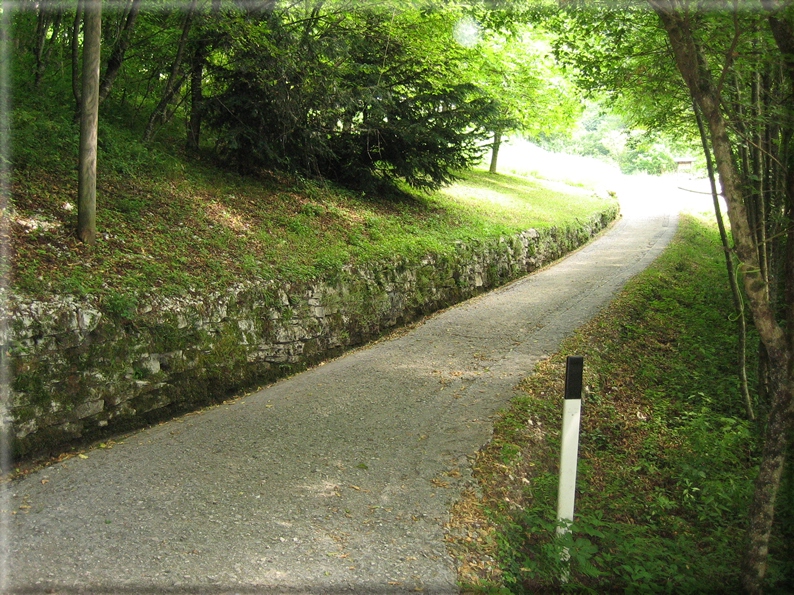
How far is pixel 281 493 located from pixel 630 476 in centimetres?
394

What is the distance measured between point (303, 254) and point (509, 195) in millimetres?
14801

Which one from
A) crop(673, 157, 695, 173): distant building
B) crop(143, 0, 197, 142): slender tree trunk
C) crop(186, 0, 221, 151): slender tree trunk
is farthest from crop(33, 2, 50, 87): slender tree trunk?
crop(673, 157, 695, 173): distant building

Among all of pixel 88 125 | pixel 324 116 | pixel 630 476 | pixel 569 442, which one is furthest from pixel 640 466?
pixel 324 116

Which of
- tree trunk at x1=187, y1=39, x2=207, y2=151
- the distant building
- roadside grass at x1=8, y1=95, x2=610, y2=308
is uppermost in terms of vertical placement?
the distant building

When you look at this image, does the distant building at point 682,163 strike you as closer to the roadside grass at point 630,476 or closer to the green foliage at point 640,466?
the green foliage at point 640,466

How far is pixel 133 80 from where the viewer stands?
1109 cm

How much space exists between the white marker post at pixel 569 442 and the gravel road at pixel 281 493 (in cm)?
90

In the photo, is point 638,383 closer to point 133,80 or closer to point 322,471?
point 322,471

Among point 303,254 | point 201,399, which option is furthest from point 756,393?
point 201,399

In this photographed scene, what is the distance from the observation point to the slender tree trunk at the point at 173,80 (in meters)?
9.17

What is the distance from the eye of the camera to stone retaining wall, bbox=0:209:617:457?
5.25 metres

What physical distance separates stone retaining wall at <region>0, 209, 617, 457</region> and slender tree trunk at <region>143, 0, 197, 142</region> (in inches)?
163

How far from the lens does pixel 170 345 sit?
646 cm

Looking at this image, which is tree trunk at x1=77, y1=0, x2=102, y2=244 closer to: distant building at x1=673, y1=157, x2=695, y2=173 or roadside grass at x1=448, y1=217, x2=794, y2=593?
roadside grass at x1=448, y1=217, x2=794, y2=593
